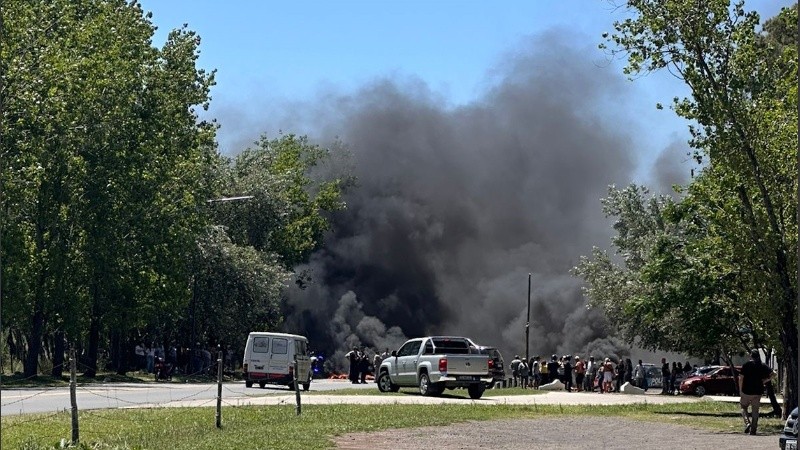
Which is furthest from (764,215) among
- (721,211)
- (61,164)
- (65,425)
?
(61,164)

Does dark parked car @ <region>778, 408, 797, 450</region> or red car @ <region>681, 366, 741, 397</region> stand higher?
red car @ <region>681, 366, 741, 397</region>

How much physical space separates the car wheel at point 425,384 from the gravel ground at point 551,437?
45.9 feet

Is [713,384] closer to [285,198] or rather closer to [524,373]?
[524,373]

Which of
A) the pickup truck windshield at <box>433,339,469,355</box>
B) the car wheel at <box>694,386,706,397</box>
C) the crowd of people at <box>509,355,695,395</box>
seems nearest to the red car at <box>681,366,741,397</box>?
the car wheel at <box>694,386,706,397</box>

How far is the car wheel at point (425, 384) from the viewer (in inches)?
1703

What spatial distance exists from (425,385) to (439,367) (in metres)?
1.21

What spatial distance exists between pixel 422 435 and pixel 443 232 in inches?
3144

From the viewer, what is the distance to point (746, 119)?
28109 mm

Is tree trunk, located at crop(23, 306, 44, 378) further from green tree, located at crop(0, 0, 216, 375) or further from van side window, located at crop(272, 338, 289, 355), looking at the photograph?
van side window, located at crop(272, 338, 289, 355)

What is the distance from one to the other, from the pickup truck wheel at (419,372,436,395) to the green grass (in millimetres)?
6851

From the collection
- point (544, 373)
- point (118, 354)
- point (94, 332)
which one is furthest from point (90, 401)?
point (118, 354)

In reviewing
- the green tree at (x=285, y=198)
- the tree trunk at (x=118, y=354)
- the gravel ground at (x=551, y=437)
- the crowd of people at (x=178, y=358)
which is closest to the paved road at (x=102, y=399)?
the gravel ground at (x=551, y=437)

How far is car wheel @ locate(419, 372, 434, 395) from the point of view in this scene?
1703 inches

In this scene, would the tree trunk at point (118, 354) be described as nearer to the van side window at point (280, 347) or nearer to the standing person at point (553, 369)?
the van side window at point (280, 347)
